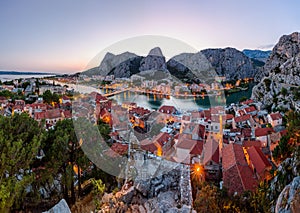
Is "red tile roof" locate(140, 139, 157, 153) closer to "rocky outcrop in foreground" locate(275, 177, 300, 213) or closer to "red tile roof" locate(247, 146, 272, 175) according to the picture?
"red tile roof" locate(247, 146, 272, 175)

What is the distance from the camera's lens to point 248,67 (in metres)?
50.6

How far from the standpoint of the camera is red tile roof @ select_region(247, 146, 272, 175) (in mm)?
5084

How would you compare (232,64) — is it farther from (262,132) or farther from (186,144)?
(186,144)

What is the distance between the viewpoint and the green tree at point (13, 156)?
8.17 feet

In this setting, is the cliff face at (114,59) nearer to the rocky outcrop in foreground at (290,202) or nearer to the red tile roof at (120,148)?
the red tile roof at (120,148)

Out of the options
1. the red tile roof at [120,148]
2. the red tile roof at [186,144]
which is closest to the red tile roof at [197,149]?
the red tile roof at [186,144]

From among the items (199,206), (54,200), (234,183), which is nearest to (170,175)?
(199,206)

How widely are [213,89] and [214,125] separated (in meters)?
19.1

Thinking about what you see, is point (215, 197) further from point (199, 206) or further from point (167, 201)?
point (167, 201)

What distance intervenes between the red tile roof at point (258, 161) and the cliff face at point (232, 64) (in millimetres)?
44479

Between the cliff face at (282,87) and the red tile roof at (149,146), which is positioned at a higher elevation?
the cliff face at (282,87)

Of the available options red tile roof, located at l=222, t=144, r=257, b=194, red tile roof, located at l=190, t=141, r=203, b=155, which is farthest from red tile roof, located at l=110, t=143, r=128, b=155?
red tile roof, located at l=222, t=144, r=257, b=194

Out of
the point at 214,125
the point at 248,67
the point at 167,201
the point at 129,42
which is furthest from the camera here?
the point at 248,67

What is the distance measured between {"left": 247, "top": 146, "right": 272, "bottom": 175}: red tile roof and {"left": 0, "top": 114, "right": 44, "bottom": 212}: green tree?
4608 mm
